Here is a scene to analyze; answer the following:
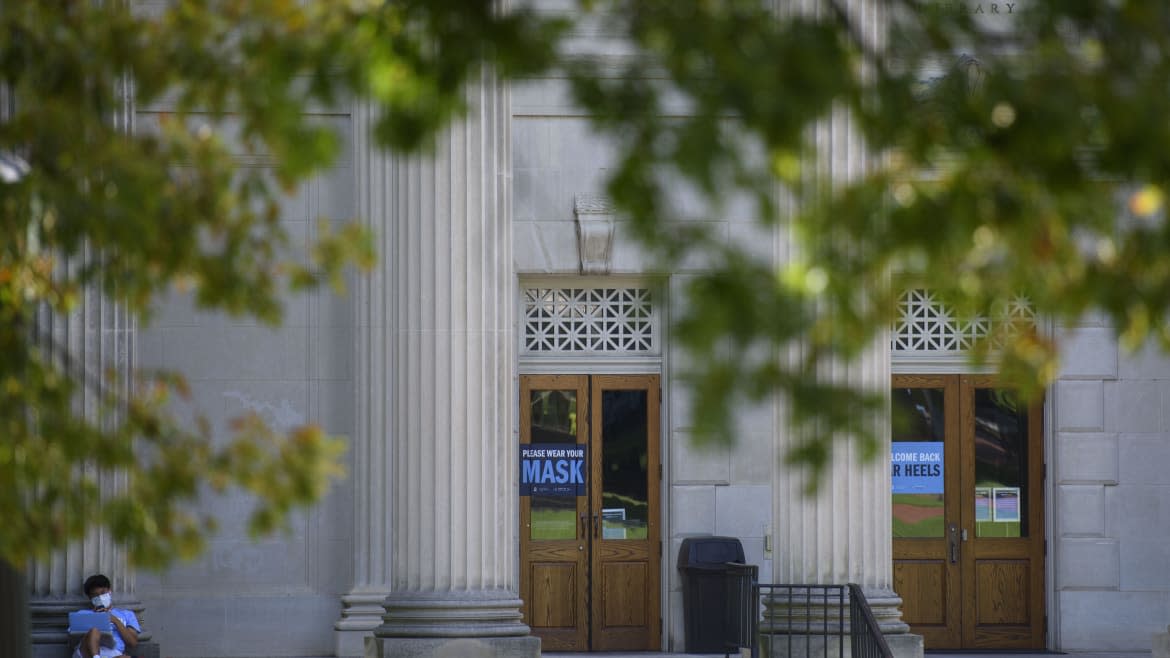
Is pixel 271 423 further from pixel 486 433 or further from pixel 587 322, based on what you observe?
pixel 486 433

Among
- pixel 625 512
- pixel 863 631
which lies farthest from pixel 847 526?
pixel 625 512

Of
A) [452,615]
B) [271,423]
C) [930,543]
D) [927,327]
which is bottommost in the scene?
[452,615]

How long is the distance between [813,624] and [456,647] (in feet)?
9.61

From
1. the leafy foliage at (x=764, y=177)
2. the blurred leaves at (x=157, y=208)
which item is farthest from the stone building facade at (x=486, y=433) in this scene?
the leafy foliage at (x=764, y=177)

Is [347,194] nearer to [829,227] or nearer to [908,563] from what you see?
[908,563]

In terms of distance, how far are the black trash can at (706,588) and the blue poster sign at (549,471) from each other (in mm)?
1468

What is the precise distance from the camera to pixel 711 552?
17875 mm

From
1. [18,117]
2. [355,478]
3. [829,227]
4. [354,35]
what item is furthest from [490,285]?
[829,227]

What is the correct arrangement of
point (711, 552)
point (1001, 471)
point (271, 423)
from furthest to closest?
point (1001, 471) < point (711, 552) < point (271, 423)

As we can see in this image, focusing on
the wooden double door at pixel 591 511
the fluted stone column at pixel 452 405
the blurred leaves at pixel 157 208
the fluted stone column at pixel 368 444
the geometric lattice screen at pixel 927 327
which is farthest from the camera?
the geometric lattice screen at pixel 927 327

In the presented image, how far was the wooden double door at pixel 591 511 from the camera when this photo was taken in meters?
18.5

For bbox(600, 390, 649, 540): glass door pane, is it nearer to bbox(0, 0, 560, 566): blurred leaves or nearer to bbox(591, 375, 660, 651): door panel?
bbox(591, 375, 660, 651): door panel

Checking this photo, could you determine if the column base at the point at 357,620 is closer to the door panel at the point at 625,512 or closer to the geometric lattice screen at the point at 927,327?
the door panel at the point at 625,512

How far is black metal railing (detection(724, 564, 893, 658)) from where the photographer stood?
41.8 feet
